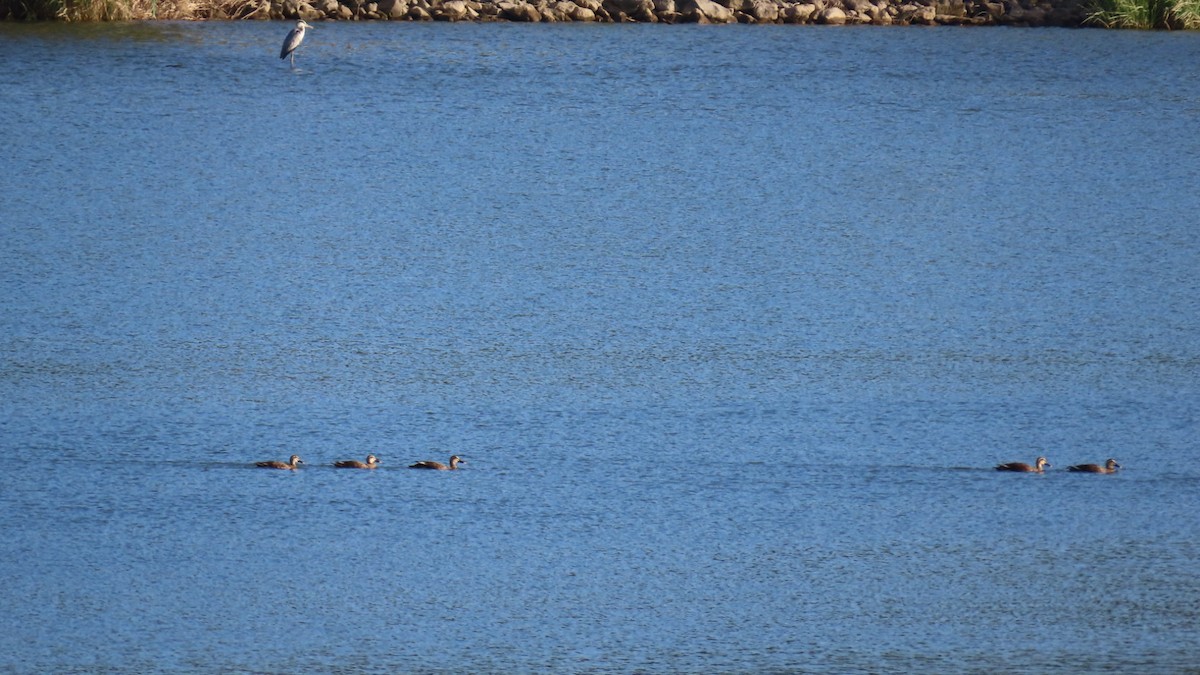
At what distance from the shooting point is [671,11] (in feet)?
48.4

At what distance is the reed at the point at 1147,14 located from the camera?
49.1ft

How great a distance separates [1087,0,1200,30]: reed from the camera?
49.1ft

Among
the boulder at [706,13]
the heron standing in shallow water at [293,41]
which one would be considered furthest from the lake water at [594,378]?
the boulder at [706,13]

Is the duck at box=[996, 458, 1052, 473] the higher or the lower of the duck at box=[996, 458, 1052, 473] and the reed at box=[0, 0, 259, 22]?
the higher

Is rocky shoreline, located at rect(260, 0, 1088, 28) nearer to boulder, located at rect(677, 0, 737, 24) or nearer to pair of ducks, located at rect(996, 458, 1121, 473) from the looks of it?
boulder, located at rect(677, 0, 737, 24)

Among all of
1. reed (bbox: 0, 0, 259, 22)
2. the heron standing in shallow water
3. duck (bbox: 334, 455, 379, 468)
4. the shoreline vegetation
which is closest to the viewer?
duck (bbox: 334, 455, 379, 468)

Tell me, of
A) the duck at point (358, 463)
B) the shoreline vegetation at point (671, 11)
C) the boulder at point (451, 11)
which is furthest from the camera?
the boulder at point (451, 11)

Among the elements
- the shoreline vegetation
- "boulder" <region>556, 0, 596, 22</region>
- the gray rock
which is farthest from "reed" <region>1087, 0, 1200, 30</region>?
"boulder" <region>556, 0, 596, 22</region>

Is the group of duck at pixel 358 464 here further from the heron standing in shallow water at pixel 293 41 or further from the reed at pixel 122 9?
the reed at pixel 122 9

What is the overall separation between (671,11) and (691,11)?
174 mm

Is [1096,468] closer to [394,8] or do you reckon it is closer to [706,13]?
[706,13]

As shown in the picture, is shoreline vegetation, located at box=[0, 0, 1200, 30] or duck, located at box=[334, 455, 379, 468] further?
shoreline vegetation, located at box=[0, 0, 1200, 30]

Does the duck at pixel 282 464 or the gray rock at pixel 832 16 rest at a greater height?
the duck at pixel 282 464

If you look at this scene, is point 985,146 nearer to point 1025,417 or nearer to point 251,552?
point 1025,417
